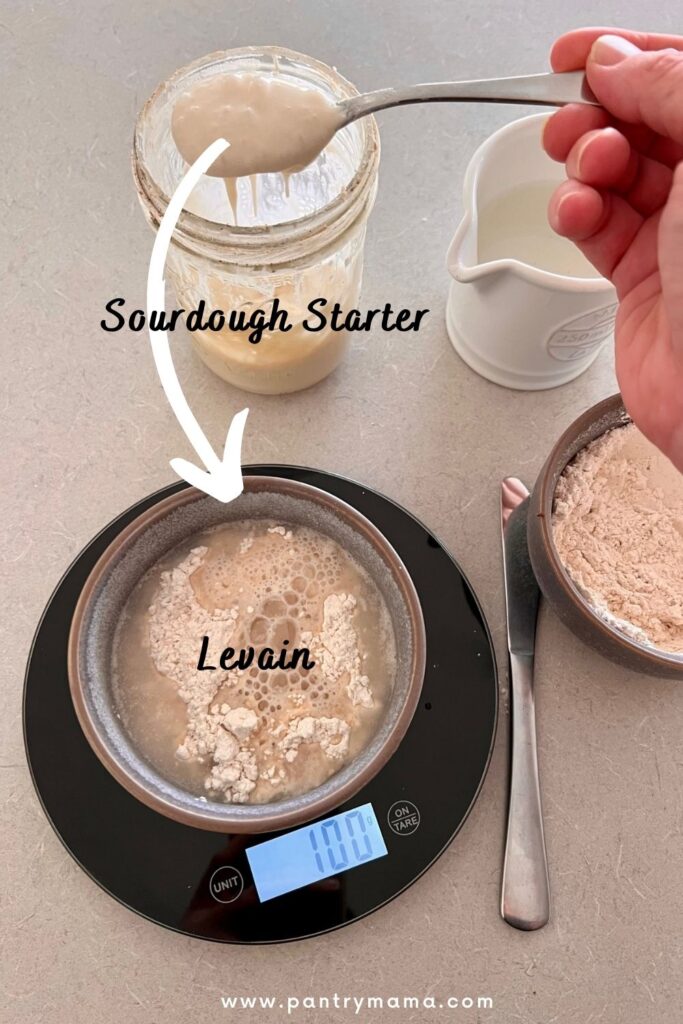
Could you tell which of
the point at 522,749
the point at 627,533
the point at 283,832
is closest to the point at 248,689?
the point at 283,832

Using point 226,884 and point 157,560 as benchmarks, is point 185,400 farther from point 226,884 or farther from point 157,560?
point 226,884

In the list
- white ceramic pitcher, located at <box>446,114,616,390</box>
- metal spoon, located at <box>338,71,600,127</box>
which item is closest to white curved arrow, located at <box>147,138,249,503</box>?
metal spoon, located at <box>338,71,600,127</box>

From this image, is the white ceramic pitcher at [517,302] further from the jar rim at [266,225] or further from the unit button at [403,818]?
the unit button at [403,818]

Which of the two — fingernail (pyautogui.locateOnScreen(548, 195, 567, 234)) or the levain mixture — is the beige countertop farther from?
fingernail (pyautogui.locateOnScreen(548, 195, 567, 234))

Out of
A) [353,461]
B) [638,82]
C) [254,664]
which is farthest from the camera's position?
[353,461]

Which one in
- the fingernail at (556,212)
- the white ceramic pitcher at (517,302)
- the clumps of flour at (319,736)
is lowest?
the clumps of flour at (319,736)

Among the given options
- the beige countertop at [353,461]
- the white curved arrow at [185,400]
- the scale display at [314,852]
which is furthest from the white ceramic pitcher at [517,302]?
the scale display at [314,852]

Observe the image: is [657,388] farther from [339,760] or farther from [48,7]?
[48,7]
